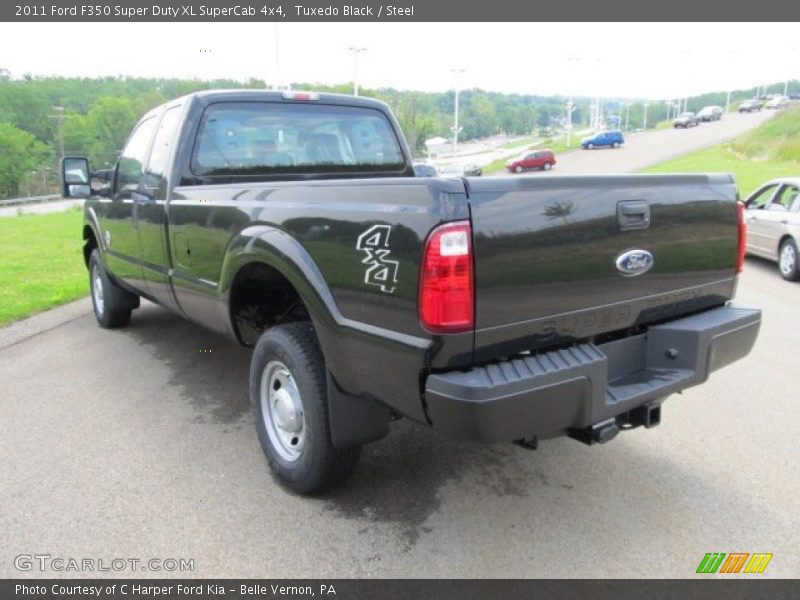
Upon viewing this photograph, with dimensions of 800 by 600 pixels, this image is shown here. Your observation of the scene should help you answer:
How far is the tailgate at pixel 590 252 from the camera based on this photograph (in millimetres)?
2324

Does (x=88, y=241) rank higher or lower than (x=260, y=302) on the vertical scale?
lower

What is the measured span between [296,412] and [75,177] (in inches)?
151

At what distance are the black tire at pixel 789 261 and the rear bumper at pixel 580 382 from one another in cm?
701

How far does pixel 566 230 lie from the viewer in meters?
2.49

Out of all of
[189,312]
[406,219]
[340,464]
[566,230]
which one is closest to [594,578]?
[340,464]

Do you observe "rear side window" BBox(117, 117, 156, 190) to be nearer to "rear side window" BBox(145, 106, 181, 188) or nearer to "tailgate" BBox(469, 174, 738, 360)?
"rear side window" BBox(145, 106, 181, 188)

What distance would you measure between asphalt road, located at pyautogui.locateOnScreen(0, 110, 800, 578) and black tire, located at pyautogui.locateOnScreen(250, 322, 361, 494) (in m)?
0.16

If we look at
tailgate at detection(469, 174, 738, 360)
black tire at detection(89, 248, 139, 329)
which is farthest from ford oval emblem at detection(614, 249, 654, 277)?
black tire at detection(89, 248, 139, 329)

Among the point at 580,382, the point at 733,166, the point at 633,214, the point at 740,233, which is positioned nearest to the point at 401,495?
the point at 580,382

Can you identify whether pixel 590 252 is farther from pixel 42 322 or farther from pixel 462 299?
pixel 42 322

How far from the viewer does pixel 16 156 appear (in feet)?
289

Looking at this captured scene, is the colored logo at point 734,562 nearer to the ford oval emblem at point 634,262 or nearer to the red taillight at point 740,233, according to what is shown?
the ford oval emblem at point 634,262
